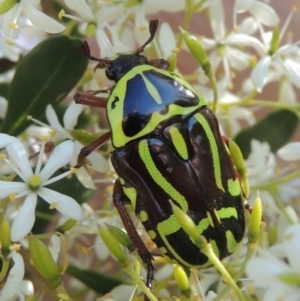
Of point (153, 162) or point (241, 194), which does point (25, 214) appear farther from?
point (241, 194)

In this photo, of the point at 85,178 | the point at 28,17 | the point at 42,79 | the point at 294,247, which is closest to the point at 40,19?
the point at 28,17

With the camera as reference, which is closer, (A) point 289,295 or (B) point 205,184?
(A) point 289,295

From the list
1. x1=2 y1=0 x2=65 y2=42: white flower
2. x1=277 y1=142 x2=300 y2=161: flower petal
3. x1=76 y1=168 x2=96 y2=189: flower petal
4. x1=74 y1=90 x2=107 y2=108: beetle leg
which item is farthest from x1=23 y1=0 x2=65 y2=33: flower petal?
x1=277 y1=142 x2=300 y2=161: flower petal

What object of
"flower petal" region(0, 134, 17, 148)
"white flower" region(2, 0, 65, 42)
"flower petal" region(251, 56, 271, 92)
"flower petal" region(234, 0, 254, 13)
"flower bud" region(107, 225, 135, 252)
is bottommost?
"flower bud" region(107, 225, 135, 252)

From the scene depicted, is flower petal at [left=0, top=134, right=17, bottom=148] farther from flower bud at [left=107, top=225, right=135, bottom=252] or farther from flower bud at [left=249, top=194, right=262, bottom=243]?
flower bud at [left=249, top=194, right=262, bottom=243]

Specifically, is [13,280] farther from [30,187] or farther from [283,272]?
[283,272]

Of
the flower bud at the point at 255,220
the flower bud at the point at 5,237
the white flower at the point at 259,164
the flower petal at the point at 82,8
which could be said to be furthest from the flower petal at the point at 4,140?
the white flower at the point at 259,164

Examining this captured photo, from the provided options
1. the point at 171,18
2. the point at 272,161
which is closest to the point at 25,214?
the point at 272,161
